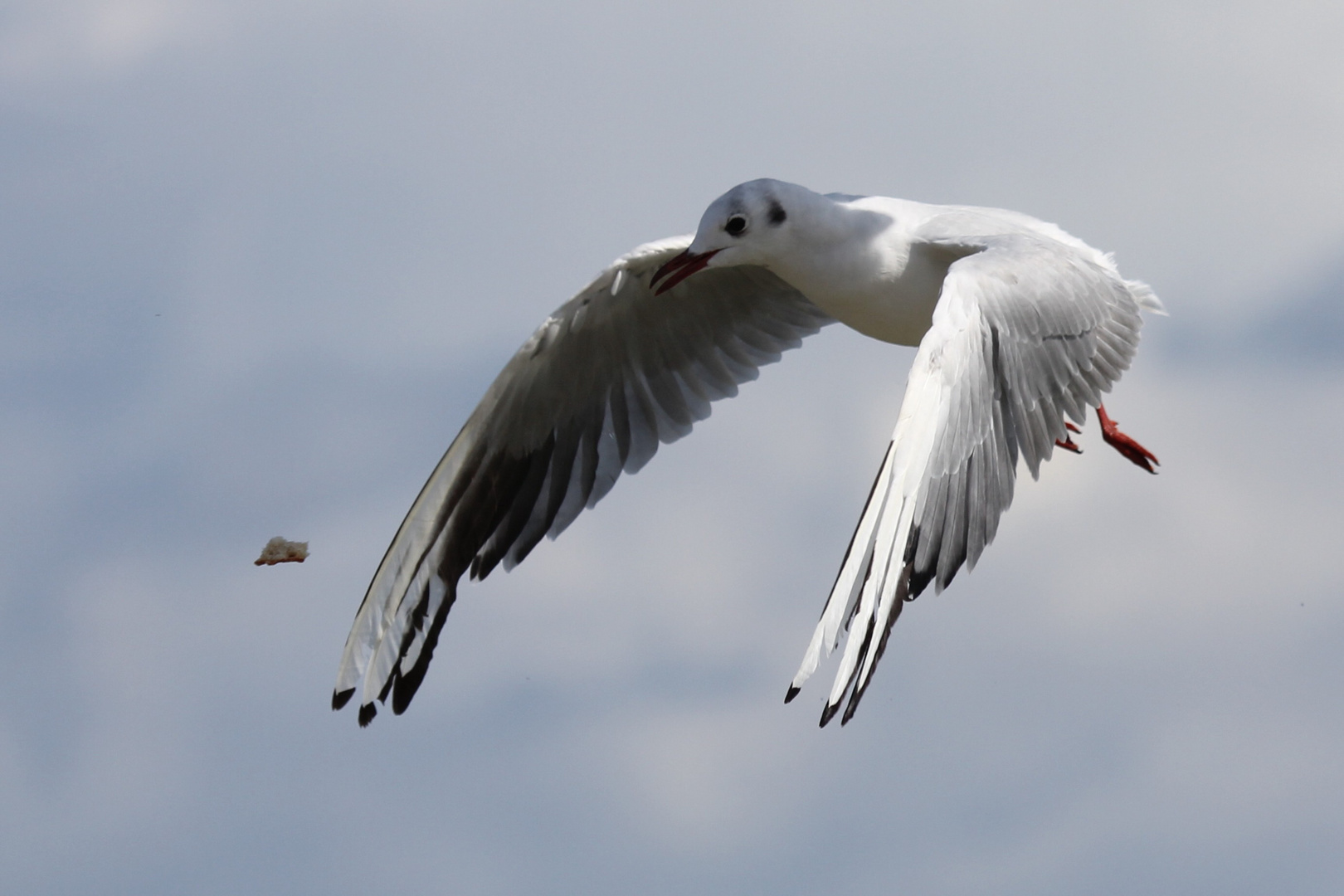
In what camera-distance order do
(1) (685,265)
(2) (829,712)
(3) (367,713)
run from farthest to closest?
(3) (367,713) → (1) (685,265) → (2) (829,712)

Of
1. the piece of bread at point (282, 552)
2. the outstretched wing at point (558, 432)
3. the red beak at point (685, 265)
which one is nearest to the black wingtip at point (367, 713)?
the outstretched wing at point (558, 432)

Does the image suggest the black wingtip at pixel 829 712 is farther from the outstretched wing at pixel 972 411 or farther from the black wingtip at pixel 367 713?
the black wingtip at pixel 367 713

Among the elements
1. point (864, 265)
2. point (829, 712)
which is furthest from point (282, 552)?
point (829, 712)

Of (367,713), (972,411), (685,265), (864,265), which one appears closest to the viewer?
(972,411)

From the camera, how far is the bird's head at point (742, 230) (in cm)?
743

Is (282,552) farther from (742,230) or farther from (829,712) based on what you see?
(829,712)

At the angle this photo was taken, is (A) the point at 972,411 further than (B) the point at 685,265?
No

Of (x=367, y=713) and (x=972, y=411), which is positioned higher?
(x=972, y=411)

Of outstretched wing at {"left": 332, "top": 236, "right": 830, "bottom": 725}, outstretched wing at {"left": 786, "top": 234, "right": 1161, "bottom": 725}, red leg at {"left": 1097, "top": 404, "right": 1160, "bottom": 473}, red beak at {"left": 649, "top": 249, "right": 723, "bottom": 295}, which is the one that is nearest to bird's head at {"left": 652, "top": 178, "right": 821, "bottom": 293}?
red beak at {"left": 649, "top": 249, "right": 723, "bottom": 295}

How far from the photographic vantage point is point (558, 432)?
8383 millimetres

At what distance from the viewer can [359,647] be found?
A: 26.8 ft

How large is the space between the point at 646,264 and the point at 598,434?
101 cm

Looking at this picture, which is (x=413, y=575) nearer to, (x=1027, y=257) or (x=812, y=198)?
(x=812, y=198)

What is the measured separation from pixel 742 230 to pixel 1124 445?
86.9 inches
